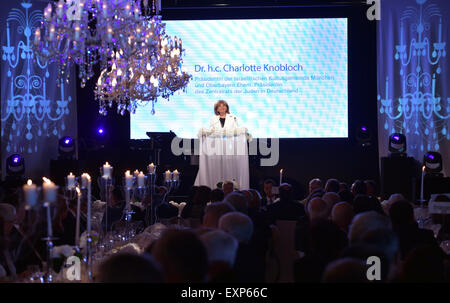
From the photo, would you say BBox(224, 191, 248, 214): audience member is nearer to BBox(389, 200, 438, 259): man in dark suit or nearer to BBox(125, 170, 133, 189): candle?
BBox(125, 170, 133, 189): candle

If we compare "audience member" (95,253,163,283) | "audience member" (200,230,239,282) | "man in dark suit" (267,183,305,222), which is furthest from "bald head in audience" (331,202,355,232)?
"audience member" (95,253,163,283)

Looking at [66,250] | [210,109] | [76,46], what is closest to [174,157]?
[210,109]

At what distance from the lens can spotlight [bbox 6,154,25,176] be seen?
11.1 metres

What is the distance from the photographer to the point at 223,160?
1050cm

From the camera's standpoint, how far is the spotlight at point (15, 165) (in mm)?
11094

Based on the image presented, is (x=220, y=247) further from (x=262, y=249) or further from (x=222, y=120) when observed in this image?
(x=222, y=120)

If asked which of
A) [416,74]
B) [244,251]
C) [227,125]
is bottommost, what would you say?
[244,251]

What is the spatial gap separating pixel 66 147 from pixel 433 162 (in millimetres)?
6794

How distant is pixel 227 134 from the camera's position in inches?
409

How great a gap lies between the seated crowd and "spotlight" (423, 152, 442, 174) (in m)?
5.69

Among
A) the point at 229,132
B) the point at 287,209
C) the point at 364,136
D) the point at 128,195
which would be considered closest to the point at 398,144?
the point at 364,136

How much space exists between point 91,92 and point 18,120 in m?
1.69

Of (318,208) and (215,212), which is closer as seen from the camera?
(215,212)
